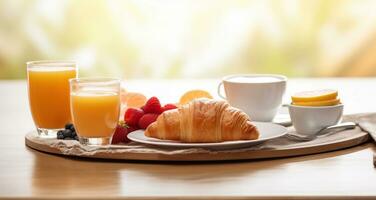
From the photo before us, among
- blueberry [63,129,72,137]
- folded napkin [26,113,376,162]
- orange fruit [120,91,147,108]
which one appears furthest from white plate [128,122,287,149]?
orange fruit [120,91,147,108]

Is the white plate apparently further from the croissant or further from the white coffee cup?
the white coffee cup

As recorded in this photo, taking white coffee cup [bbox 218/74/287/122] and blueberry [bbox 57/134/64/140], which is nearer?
blueberry [bbox 57/134/64/140]

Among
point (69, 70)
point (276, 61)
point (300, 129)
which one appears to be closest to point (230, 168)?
point (300, 129)

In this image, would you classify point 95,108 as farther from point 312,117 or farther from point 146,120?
point 312,117

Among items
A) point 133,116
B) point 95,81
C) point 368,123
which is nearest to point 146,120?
point 133,116

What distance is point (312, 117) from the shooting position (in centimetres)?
149

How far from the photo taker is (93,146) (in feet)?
4.51

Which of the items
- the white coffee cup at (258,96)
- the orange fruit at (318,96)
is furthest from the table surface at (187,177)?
the white coffee cup at (258,96)

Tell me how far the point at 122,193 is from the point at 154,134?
302 mm

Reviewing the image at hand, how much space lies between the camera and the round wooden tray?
4.27 ft

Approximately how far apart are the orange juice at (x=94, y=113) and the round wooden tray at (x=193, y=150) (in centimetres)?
3

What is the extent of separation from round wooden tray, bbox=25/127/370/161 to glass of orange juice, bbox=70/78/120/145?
0.11 feet

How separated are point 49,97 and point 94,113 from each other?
192mm

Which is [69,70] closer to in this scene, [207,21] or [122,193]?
[122,193]
